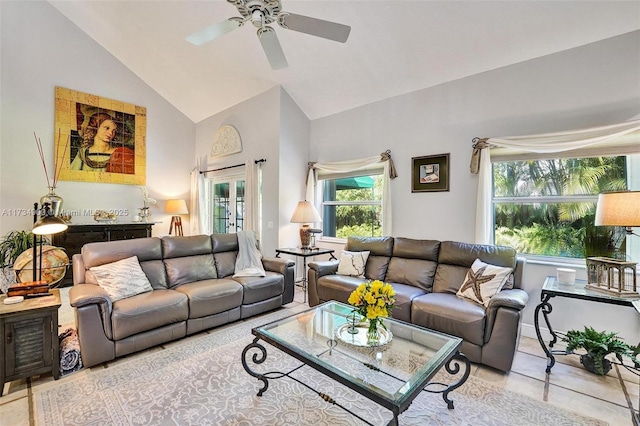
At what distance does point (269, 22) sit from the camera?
89.3 inches

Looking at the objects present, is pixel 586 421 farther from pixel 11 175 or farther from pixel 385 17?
pixel 11 175

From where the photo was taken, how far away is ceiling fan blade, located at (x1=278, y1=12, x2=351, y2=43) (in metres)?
2.20

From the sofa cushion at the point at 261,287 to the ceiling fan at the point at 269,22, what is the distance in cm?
249

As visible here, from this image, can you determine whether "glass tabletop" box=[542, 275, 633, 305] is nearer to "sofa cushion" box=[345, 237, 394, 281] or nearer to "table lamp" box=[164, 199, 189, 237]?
"sofa cushion" box=[345, 237, 394, 281]

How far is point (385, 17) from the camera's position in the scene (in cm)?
319

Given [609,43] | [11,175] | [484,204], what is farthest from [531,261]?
[11,175]

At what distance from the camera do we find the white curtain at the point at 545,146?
2680 millimetres

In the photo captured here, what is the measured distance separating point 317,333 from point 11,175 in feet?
18.6

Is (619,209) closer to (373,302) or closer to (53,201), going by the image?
(373,302)

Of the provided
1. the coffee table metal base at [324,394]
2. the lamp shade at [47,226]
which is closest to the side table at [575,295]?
the coffee table metal base at [324,394]

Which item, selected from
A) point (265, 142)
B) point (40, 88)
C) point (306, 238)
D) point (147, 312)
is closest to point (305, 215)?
point (306, 238)

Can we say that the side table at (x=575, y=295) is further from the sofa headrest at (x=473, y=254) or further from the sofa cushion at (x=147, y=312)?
the sofa cushion at (x=147, y=312)

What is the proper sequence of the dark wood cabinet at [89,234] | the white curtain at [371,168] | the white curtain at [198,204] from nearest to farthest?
1. the white curtain at [371,168]
2. the dark wood cabinet at [89,234]
3. the white curtain at [198,204]

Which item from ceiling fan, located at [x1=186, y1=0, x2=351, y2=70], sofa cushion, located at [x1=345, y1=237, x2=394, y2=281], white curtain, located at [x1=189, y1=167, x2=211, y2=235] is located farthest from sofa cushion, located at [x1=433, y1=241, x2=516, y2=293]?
white curtain, located at [x1=189, y1=167, x2=211, y2=235]
